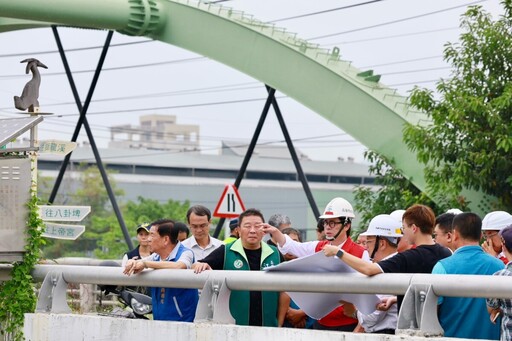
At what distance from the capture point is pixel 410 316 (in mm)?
7570

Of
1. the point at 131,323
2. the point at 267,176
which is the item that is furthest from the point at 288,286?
the point at 267,176

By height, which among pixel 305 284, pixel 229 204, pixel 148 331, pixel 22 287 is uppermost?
pixel 229 204

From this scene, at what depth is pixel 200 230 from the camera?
11453mm

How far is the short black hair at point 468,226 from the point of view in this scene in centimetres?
788

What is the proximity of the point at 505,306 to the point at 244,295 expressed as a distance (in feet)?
8.32

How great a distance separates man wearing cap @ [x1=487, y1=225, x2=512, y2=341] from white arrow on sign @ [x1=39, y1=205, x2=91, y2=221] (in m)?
4.82

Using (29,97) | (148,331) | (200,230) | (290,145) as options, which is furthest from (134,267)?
(290,145)

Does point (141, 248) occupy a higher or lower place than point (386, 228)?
lower

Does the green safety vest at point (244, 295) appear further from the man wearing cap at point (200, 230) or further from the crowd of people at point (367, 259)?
the man wearing cap at point (200, 230)

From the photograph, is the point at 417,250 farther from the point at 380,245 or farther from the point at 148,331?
the point at 148,331

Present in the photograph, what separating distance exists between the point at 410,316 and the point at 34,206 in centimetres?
462

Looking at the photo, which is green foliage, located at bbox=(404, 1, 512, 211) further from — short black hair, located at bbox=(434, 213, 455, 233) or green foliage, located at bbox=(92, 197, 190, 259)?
green foliage, located at bbox=(92, 197, 190, 259)

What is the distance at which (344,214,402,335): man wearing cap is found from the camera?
8523 mm

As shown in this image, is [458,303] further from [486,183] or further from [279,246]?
[486,183]
